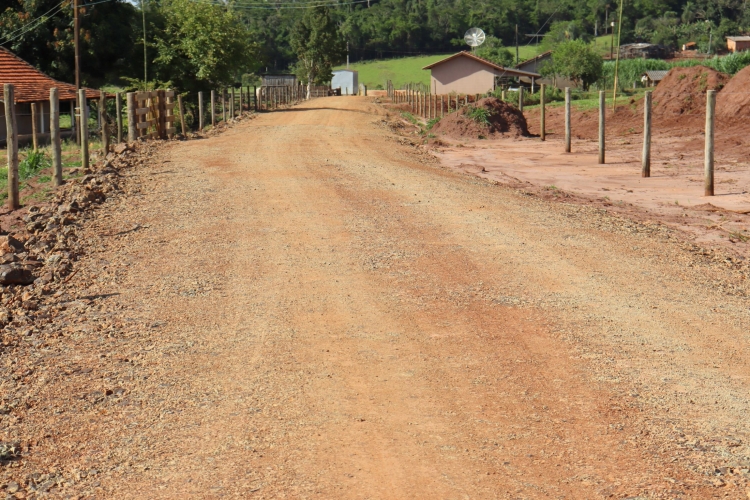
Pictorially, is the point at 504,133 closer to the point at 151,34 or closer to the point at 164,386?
the point at 151,34

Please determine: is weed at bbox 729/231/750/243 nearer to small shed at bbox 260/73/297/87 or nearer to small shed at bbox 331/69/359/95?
small shed at bbox 260/73/297/87

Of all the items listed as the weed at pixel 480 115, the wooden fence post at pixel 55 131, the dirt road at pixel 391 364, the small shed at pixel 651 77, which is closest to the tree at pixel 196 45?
the weed at pixel 480 115

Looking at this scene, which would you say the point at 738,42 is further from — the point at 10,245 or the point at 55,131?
the point at 10,245

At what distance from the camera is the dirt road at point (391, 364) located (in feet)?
17.2

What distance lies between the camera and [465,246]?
35.2ft

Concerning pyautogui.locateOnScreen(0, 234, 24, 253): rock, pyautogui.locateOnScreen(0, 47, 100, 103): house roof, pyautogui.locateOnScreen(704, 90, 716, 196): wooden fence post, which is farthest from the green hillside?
pyautogui.locateOnScreen(0, 234, 24, 253): rock

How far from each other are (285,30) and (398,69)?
2057cm

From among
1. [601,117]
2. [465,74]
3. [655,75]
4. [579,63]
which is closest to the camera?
[601,117]

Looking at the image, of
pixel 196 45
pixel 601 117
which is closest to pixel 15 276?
pixel 601 117

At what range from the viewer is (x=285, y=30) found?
136125 mm

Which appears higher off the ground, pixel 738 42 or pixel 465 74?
pixel 738 42

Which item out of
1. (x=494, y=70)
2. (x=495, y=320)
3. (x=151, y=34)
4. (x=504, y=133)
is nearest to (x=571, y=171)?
(x=504, y=133)

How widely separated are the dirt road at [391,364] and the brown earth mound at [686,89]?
82.2ft

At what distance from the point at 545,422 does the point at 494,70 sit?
72202mm
